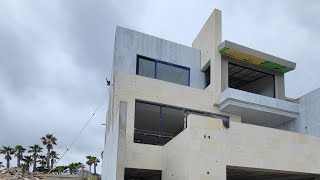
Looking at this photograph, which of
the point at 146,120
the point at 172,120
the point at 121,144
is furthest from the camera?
the point at 146,120

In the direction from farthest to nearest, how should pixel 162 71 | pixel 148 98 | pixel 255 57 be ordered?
pixel 255 57
pixel 162 71
pixel 148 98

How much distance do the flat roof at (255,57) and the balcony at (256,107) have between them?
5.65 feet

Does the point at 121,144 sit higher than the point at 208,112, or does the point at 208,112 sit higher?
the point at 208,112

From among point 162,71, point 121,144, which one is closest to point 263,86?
point 162,71

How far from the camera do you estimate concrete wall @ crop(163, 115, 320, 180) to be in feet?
33.9

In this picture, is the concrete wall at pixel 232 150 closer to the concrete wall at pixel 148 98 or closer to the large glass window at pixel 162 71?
the concrete wall at pixel 148 98

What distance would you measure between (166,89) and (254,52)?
472 cm

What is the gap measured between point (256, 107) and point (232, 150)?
529 centimetres

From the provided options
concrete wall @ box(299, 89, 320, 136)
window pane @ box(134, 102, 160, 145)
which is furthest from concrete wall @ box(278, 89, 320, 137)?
window pane @ box(134, 102, 160, 145)

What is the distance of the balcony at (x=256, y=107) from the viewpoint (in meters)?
14.8

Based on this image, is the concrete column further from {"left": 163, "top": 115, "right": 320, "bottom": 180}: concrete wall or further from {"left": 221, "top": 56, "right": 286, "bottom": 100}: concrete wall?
{"left": 221, "top": 56, "right": 286, "bottom": 100}: concrete wall

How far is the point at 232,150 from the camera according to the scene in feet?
35.6

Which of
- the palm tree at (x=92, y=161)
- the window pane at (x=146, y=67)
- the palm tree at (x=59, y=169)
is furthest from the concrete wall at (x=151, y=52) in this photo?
the palm tree at (x=92, y=161)

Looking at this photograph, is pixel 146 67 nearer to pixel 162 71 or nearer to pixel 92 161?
pixel 162 71
